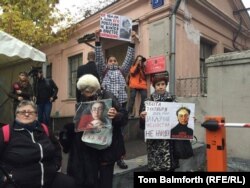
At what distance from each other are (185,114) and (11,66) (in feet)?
17.3

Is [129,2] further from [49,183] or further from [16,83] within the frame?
[49,183]

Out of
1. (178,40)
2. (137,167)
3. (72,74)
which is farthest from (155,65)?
(72,74)

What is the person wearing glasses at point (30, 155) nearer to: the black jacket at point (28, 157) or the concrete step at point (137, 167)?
the black jacket at point (28, 157)

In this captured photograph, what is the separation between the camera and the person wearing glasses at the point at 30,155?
350 cm

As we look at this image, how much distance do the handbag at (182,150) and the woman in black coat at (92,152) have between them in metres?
0.66

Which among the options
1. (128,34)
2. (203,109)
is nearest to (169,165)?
(203,109)

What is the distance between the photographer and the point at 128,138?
27.5 feet

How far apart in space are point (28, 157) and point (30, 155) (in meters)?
0.03

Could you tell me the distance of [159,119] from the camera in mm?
3988

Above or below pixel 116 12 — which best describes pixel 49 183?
below

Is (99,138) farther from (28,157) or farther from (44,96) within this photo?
(44,96)

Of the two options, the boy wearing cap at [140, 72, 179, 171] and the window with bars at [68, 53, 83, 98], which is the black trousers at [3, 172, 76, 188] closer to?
the boy wearing cap at [140, 72, 179, 171]

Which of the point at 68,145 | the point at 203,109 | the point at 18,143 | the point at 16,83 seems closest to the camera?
the point at 18,143

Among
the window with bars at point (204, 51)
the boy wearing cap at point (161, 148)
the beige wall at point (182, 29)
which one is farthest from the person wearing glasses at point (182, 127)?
the window with bars at point (204, 51)
